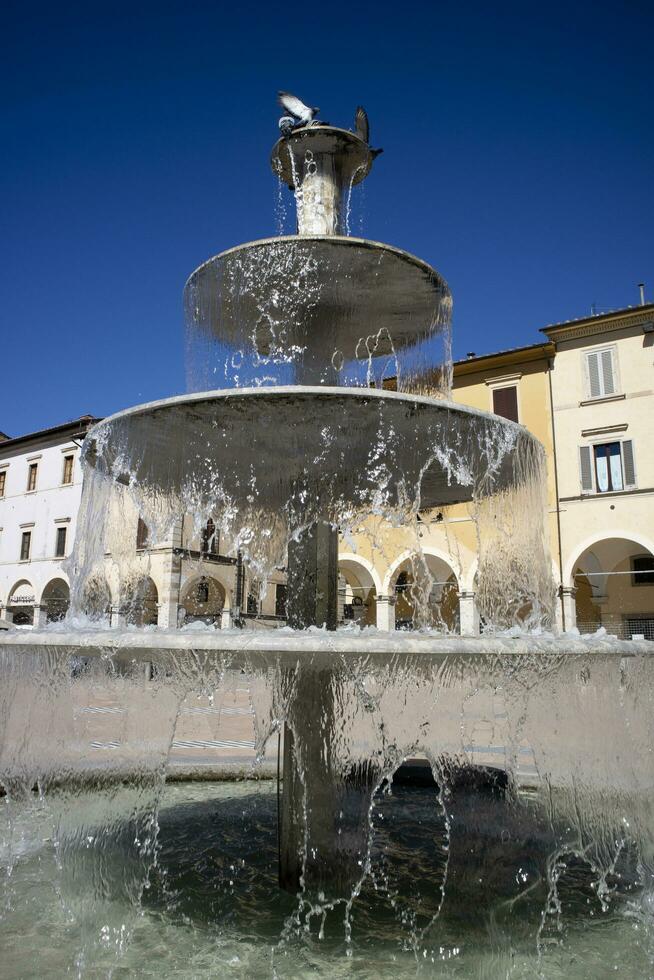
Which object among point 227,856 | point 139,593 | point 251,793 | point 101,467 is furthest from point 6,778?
point 139,593

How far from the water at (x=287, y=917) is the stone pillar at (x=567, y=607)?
711 inches

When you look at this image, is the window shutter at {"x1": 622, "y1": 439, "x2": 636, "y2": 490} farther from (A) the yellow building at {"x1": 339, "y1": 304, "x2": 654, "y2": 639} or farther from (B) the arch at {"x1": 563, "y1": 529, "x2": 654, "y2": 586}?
(B) the arch at {"x1": 563, "y1": 529, "x2": 654, "y2": 586}

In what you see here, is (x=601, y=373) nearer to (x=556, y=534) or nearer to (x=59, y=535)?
(x=556, y=534)

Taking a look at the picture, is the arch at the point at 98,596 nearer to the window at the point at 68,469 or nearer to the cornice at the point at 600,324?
the window at the point at 68,469

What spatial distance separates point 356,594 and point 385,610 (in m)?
4.95

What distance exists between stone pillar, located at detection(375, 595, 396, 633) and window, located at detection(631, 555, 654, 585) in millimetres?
7569

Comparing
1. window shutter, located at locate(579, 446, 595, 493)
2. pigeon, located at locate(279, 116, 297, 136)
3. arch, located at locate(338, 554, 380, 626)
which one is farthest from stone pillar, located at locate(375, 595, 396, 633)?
pigeon, located at locate(279, 116, 297, 136)

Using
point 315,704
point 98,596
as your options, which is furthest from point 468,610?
point 315,704

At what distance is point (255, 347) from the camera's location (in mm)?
5289

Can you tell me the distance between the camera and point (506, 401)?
Answer: 24.6 meters

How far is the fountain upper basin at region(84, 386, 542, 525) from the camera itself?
11.6 feet

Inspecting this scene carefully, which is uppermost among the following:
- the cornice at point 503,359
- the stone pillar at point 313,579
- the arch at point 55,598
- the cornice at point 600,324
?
the cornice at point 600,324

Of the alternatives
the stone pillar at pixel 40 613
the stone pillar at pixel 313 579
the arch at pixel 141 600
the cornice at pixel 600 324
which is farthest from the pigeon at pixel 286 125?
the stone pillar at pixel 40 613

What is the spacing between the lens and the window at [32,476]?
34.4 m
